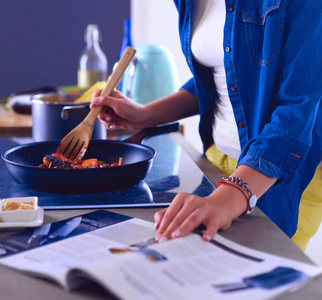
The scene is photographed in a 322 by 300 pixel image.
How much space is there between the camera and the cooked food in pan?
1020 millimetres

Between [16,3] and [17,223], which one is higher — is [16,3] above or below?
above

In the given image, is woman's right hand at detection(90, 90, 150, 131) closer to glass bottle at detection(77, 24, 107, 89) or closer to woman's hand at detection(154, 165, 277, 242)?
woman's hand at detection(154, 165, 277, 242)

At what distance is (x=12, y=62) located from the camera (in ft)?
11.4

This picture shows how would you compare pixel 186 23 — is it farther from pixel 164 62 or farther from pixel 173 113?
pixel 164 62

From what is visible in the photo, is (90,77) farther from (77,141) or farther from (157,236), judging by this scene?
(157,236)

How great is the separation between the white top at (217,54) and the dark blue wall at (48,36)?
2.35m

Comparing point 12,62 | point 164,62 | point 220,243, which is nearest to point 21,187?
point 220,243

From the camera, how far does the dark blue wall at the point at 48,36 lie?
3.41 m

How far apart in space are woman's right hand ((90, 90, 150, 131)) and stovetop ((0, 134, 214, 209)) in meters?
0.17

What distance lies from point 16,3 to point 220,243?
317 cm

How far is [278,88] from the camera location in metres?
0.99

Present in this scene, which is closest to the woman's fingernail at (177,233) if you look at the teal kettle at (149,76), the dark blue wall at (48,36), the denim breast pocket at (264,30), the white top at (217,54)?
the denim breast pocket at (264,30)

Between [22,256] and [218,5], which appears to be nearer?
[22,256]

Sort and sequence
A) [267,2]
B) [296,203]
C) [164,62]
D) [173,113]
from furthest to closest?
[164,62]
[173,113]
[296,203]
[267,2]
